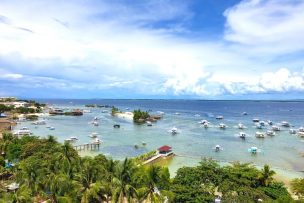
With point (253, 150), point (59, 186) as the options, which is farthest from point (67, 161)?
point (253, 150)

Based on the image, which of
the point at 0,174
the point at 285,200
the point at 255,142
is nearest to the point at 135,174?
the point at 285,200

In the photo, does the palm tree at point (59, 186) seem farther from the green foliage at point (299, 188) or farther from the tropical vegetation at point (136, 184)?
the green foliage at point (299, 188)

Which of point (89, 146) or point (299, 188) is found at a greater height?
point (299, 188)

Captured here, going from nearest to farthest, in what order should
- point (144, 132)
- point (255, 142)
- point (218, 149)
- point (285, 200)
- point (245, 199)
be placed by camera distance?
1. point (285, 200)
2. point (245, 199)
3. point (218, 149)
4. point (255, 142)
5. point (144, 132)

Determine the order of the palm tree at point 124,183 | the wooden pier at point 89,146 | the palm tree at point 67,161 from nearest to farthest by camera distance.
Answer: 1. the palm tree at point 124,183
2. the palm tree at point 67,161
3. the wooden pier at point 89,146

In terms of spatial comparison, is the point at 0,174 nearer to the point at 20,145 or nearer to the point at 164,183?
the point at 20,145

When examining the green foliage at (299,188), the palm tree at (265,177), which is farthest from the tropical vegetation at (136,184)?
the green foliage at (299,188)

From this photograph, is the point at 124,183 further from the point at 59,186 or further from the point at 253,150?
the point at 253,150
